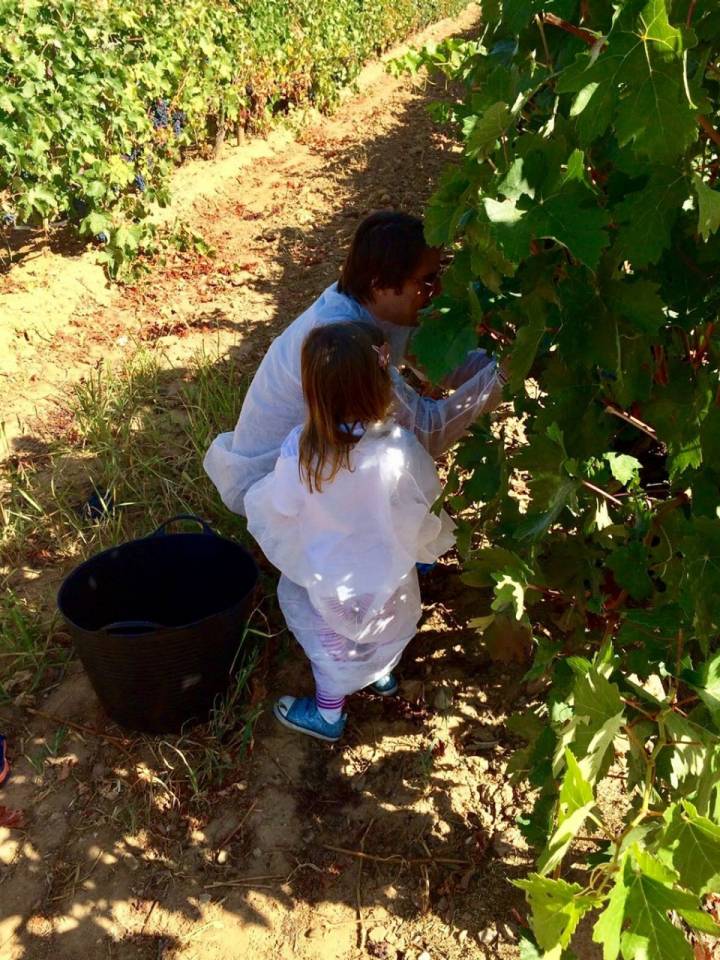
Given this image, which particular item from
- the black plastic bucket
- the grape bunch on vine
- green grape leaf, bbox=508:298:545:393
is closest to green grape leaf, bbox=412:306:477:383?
the grape bunch on vine

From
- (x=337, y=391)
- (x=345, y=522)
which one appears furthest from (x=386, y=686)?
(x=337, y=391)

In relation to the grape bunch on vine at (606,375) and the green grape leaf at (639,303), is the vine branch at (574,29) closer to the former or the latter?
the grape bunch on vine at (606,375)

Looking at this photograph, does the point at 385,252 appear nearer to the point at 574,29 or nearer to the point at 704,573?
the point at 574,29

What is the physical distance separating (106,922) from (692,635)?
176cm

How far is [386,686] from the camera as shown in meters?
2.80

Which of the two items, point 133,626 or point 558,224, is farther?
point 133,626

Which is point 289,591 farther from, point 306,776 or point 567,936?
point 567,936

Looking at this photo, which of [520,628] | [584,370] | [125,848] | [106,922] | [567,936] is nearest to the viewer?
[567,936]

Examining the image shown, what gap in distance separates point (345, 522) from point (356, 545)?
81mm

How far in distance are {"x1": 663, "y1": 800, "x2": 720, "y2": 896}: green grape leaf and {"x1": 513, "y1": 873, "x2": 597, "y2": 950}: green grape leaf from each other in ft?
0.55

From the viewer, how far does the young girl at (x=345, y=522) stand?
2236mm

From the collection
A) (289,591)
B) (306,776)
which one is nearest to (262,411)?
(289,591)

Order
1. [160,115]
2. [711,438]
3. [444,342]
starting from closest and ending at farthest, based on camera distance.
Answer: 1. [711,438]
2. [444,342]
3. [160,115]

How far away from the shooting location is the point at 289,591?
8.66 ft
